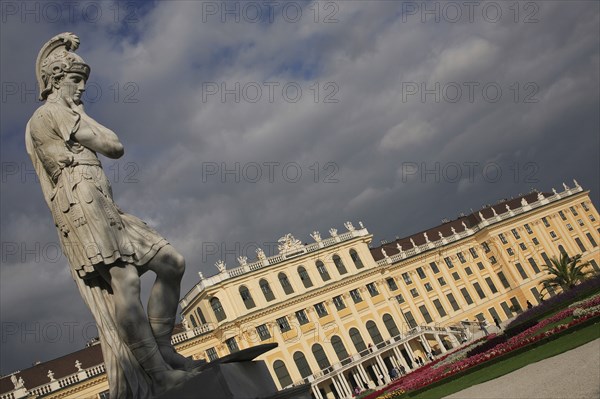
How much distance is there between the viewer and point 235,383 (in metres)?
4.40

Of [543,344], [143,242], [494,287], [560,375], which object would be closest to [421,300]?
[494,287]

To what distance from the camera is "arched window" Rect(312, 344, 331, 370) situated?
48.4 meters

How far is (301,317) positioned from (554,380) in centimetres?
4123

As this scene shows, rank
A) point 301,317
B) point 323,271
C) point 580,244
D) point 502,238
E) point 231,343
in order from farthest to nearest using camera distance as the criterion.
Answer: point 580,244, point 502,238, point 323,271, point 301,317, point 231,343

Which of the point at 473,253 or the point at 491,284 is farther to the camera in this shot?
the point at 473,253

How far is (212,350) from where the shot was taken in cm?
4731

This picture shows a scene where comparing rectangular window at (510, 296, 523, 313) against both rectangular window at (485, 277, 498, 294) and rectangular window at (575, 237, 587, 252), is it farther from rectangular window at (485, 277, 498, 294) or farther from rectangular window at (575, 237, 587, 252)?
rectangular window at (575, 237, 587, 252)

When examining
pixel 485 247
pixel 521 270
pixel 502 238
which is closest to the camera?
pixel 521 270

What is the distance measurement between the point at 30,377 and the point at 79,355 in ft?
13.3

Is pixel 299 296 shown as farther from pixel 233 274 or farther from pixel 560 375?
pixel 560 375

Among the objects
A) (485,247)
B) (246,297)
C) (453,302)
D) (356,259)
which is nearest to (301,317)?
(246,297)

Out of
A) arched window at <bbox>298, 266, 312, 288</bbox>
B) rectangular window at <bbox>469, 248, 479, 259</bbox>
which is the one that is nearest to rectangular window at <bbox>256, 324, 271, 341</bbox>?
arched window at <bbox>298, 266, 312, 288</bbox>

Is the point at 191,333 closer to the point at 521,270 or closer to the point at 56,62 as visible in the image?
the point at 521,270

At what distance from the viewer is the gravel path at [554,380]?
8945 mm
